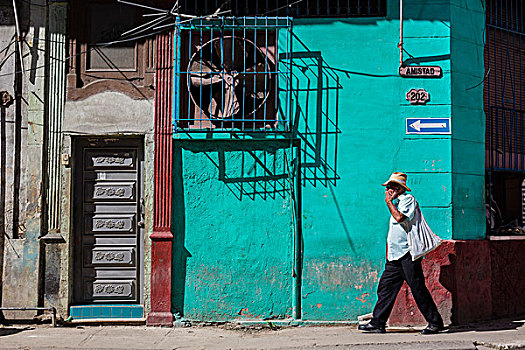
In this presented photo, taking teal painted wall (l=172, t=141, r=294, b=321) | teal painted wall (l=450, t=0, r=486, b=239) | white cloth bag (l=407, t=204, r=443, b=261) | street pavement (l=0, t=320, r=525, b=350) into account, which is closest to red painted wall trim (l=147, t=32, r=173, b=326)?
teal painted wall (l=172, t=141, r=294, b=321)

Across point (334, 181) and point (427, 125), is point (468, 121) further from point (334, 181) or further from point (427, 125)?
point (334, 181)

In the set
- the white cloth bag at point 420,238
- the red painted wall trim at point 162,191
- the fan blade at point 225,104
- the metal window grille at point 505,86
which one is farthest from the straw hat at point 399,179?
the red painted wall trim at point 162,191

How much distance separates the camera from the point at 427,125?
768 centimetres

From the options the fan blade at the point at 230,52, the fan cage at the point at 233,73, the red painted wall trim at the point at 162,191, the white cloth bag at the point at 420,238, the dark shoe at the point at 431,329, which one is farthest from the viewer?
the fan blade at the point at 230,52

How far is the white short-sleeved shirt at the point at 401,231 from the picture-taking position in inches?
272

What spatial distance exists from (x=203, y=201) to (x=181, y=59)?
1.81 meters

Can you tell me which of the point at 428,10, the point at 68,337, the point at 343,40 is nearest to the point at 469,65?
the point at 428,10

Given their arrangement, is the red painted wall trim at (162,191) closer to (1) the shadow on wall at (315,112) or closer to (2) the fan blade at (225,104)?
(2) the fan blade at (225,104)

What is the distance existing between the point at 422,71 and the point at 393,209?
1.86 m

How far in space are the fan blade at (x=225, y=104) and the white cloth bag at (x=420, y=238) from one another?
2542 mm

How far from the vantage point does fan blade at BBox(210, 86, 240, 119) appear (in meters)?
7.84

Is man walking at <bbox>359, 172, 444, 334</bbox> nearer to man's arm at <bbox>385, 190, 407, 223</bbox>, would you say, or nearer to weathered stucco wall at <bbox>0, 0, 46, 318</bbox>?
man's arm at <bbox>385, 190, 407, 223</bbox>

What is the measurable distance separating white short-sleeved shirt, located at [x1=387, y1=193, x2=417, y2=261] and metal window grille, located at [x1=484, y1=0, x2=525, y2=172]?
1.86 m

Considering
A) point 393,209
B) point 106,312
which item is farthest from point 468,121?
point 106,312
